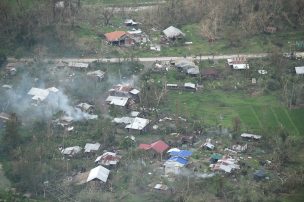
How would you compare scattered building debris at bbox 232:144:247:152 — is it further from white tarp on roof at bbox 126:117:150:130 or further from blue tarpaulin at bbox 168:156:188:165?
white tarp on roof at bbox 126:117:150:130

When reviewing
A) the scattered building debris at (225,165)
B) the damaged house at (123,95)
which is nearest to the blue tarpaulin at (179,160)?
the scattered building debris at (225,165)

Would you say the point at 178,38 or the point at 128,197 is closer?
the point at 128,197

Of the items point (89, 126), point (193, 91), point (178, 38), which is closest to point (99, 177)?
point (89, 126)

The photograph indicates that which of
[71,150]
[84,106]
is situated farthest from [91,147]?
[84,106]

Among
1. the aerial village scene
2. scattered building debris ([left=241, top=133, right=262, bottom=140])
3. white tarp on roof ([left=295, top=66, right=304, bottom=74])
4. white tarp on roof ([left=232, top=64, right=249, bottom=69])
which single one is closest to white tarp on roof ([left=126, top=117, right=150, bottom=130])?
the aerial village scene

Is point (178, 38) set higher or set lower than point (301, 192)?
higher

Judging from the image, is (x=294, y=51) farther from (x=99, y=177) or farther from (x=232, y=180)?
(x=99, y=177)

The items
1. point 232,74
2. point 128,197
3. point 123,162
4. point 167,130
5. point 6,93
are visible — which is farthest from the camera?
point 232,74

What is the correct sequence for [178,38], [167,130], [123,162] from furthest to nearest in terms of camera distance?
[178,38]
[167,130]
[123,162]
